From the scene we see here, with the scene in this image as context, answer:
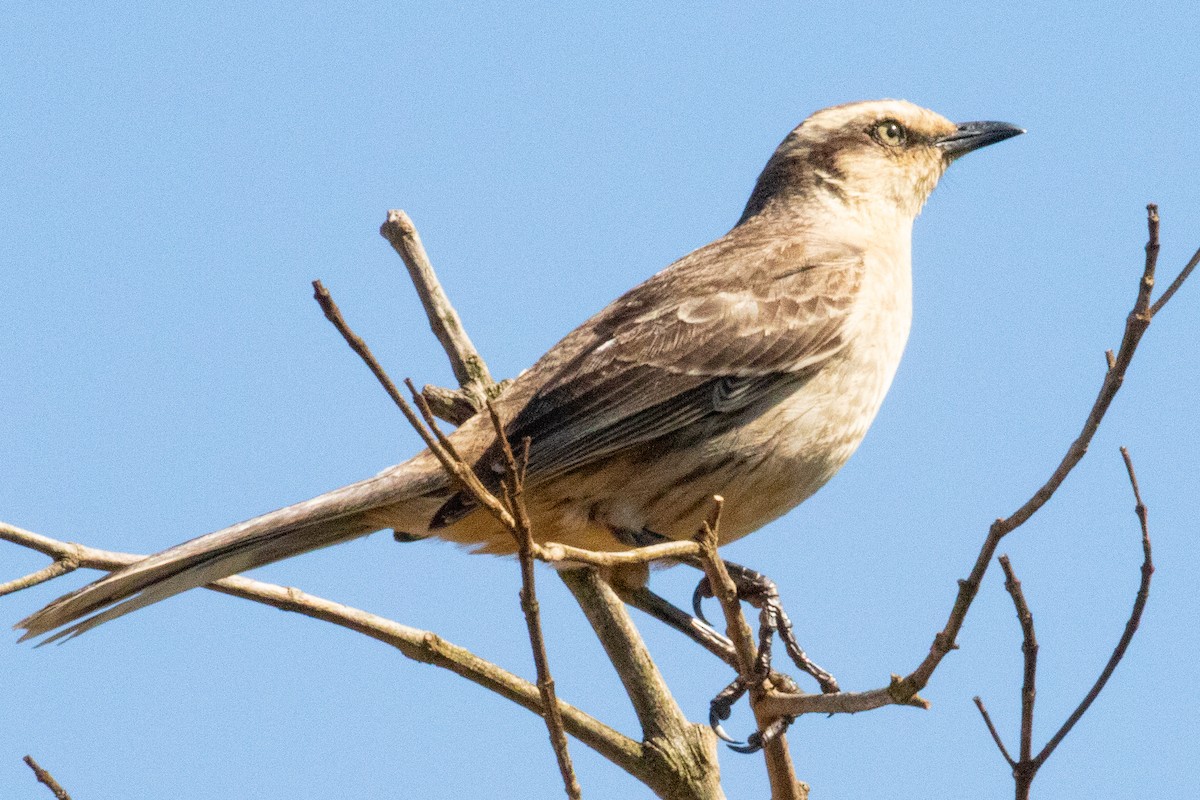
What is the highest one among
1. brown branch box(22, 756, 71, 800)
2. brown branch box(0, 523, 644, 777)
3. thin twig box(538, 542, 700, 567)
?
brown branch box(0, 523, 644, 777)

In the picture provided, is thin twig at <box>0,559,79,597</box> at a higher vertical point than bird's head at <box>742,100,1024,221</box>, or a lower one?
lower

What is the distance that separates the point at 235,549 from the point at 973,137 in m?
4.58

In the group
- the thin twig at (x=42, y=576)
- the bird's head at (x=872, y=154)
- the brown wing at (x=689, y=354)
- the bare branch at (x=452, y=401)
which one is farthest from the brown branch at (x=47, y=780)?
the bird's head at (x=872, y=154)

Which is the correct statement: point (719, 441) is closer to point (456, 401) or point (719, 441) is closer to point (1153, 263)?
point (456, 401)

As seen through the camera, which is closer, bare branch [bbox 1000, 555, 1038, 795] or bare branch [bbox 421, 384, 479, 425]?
bare branch [bbox 1000, 555, 1038, 795]

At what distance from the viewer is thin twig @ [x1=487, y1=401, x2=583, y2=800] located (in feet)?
10.1

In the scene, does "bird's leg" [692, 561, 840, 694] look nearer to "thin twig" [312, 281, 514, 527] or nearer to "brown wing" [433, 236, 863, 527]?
"brown wing" [433, 236, 863, 527]

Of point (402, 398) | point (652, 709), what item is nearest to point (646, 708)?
point (652, 709)

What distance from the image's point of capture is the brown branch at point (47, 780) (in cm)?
361

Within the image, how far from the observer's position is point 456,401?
6.68 meters

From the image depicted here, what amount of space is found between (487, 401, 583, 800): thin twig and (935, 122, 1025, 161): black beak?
491cm

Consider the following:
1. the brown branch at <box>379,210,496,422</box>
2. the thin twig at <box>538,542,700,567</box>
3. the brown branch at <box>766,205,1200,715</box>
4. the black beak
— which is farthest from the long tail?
the black beak

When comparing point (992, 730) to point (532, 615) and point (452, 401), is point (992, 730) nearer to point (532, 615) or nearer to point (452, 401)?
point (532, 615)

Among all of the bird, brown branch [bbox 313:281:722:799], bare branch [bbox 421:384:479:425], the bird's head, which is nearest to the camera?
brown branch [bbox 313:281:722:799]
